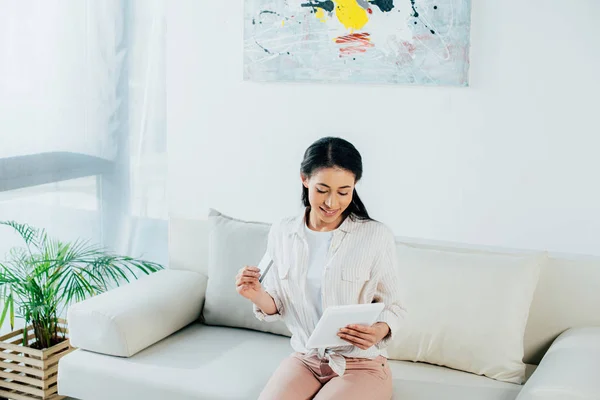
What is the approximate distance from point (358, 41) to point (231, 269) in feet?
3.38

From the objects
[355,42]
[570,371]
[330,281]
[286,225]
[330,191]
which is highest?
[355,42]

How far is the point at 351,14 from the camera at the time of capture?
303 cm

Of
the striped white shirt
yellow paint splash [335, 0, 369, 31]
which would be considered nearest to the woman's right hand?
the striped white shirt

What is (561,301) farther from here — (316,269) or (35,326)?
(35,326)

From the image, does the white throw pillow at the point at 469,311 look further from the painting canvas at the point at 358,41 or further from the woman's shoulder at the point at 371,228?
the painting canvas at the point at 358,41

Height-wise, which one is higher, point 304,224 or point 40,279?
point 304,224

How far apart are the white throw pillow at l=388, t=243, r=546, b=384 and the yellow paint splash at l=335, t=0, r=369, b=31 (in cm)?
100

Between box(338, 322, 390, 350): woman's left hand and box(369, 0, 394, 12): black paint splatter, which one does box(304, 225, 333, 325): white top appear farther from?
box(369, 0, 394, 12): black paint splatter

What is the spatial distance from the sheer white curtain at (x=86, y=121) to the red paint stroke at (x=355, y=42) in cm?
92

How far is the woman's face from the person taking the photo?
6.97ft

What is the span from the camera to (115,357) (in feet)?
8.59

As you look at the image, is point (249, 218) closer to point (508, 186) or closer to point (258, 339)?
point (258, 339)

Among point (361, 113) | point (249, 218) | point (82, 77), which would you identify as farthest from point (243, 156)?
point (82, 77)

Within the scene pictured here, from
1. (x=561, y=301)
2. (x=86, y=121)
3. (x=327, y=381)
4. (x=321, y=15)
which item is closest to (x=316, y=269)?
(x=327, y=381)
